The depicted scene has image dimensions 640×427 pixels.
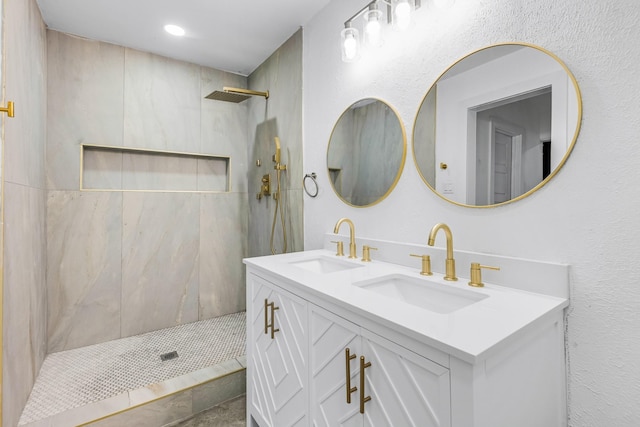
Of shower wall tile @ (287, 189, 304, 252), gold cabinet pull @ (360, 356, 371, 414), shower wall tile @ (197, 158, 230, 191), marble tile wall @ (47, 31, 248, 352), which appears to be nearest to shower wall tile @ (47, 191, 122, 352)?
marble tile wall @ (47, 31, 248, 352)

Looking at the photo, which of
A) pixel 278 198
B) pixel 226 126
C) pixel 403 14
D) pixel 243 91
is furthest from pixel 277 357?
pixel 226 126

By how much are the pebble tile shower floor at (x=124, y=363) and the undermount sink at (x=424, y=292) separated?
1420 mm

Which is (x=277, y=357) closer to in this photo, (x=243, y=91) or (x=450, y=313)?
(x=450, y=313)

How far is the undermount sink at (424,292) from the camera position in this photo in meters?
1.08

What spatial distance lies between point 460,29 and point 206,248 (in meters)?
2.58

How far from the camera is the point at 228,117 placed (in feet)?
9.83

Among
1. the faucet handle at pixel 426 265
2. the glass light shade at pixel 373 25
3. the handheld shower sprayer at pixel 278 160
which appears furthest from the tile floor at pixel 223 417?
the glass light shade at pixel 373 25

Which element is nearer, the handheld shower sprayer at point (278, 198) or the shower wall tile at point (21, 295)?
the shower wall tile at point (21, 295)

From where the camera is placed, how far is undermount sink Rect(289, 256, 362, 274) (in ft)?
5.43

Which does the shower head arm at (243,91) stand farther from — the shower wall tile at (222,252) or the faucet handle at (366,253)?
the faucet handle at (366,253)

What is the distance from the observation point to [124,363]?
2.11 m

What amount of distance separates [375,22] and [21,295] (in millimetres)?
2312

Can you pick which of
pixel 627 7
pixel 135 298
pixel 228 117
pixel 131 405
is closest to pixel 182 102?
pixel 228 117

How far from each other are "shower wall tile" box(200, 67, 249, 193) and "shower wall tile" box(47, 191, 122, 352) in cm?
96
